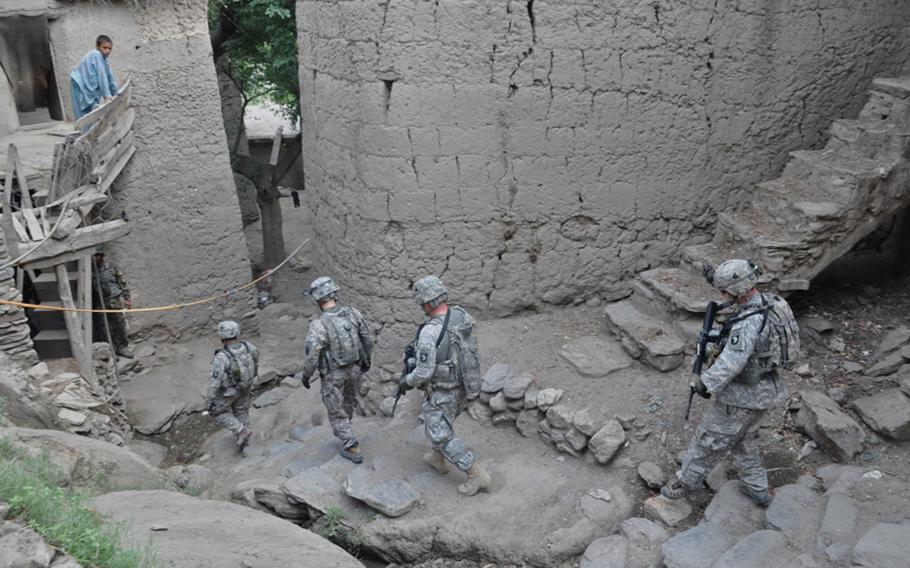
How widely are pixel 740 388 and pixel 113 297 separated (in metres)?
7.05

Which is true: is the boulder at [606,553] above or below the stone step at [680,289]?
below

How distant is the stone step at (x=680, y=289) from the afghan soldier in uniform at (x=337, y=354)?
2.44 meters

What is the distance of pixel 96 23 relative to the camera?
8.66 m

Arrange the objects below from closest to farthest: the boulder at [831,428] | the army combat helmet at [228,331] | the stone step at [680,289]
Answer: the boulder at [831,428]
the stone step at [680,289]
the army combat helmet at [228,331]

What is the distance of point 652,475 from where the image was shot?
17.1 feet

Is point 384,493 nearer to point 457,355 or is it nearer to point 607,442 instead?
point 457,355

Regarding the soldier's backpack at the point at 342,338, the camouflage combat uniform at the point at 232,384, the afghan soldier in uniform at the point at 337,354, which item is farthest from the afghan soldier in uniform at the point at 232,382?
the soldier's backpack at the point at 342,338

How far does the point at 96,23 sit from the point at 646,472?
7.62 metres

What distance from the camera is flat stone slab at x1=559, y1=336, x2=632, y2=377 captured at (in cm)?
608

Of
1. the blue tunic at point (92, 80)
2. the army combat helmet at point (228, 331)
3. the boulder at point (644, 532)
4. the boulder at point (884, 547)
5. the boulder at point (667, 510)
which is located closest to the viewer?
the boulder at point (884, 547)

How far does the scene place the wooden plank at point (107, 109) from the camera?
7.77 metres

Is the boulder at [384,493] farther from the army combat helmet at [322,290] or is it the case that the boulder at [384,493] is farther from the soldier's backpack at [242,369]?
the soldier's backpack at [242,369]

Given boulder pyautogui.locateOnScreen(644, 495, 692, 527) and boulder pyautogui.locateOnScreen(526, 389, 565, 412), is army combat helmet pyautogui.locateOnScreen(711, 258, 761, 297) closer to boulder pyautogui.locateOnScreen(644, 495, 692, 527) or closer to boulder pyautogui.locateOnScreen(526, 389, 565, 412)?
boulder pyautogui.locateOnScreen(644, 495, 692, 527)

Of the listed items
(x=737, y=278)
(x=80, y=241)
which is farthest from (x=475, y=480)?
(x=80, y=241)
